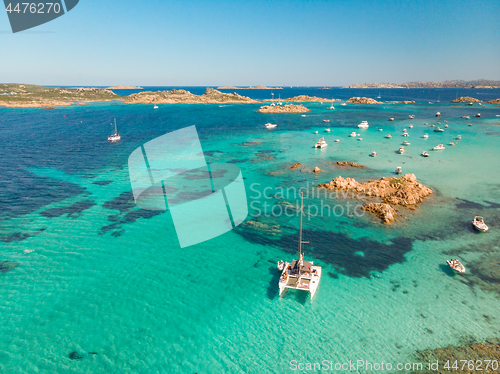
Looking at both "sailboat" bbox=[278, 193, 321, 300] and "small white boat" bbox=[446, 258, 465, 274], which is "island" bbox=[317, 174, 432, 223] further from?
"sailboat" bbox=[278, 193, 321, 300]

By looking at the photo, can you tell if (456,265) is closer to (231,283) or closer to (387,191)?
(387,191)

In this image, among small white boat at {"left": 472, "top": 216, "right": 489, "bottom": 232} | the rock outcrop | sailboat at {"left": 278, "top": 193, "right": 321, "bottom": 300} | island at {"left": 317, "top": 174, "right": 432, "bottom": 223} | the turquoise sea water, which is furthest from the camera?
island at {"left": 317, "top": 174, "right": 432, "bottom": 223}

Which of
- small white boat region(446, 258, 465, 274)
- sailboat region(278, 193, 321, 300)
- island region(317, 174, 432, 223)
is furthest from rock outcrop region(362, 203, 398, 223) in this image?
sailboat region(278, 193, 321, 300)

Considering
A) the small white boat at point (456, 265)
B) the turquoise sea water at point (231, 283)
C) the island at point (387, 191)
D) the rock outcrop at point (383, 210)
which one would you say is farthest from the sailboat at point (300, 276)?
the island at point (387, 191)

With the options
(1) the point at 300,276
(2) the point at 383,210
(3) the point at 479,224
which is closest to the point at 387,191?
(2) the point at 383,210

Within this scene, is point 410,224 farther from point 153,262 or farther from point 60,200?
point 60,200

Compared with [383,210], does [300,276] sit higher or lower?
higher
